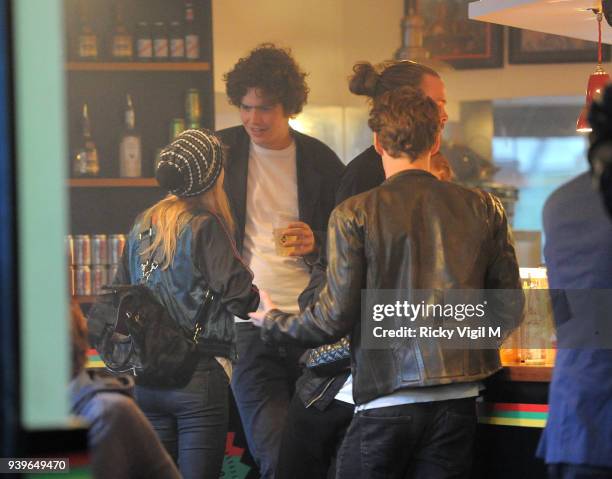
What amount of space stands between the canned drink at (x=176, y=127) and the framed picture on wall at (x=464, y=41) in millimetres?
1614

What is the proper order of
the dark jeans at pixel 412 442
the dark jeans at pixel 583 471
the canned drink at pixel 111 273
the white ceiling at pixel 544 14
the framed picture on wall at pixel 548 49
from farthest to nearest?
1. the framed picture on wall at pixel 548 49
2. the white ceiling at pixel 544 14
3. the canned drink at pixel 111 273
4. the dark jeans at pixel 412 442
5. the dark jeans at pixel 583 471

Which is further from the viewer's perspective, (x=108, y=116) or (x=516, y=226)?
(x=516, y=226)

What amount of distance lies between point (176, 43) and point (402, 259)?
4.00 ft

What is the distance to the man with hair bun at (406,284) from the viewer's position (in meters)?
2.44

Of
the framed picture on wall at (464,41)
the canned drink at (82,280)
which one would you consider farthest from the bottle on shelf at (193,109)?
the framed picture on wall at (464,41)

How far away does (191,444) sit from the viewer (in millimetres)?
3113

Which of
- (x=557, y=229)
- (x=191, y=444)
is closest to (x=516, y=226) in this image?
(x=191, y=444)

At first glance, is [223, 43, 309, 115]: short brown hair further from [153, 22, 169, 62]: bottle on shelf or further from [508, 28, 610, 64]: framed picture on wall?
[508, 28, 610, 64]: framed picture on wall

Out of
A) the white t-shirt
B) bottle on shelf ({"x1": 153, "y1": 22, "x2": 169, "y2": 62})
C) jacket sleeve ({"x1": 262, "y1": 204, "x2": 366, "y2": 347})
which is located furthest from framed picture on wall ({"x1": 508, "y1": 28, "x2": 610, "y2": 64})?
jacket sleeve ({"x1": 262, "y1": 204, "x2": 366, "y2": 347})

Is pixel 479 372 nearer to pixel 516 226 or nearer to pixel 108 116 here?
pixel 108 116

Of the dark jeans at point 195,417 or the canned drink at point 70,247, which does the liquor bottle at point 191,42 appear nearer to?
the canned drink at point 70,247

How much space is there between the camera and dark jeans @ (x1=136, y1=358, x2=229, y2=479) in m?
3.08

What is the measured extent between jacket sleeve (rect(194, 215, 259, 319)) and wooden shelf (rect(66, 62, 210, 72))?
1.62 feet

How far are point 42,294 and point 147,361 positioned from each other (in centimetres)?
205
